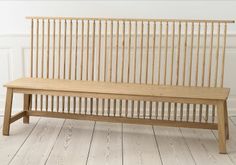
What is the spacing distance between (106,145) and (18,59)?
1.56 m

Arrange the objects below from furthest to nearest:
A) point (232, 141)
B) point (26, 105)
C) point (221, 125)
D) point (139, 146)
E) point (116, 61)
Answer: point (26, 105) → point (116, 61) → point (232, 141) → point (139, 146) → point (221, 125)

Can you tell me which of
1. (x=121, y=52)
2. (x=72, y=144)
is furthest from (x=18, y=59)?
(x=72, y=144)

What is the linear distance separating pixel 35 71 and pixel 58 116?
2.42ft

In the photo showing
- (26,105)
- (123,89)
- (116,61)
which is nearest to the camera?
(123,89)

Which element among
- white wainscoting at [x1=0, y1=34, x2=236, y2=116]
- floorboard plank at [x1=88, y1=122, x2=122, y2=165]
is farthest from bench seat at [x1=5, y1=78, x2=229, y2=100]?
white wainscoting at [x1=0, y1=34, x2=236, y2=116]

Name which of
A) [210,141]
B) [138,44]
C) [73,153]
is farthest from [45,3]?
[210,141]

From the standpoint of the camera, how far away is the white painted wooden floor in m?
3.45

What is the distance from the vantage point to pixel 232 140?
4.04 meters

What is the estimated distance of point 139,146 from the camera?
12.5 ft

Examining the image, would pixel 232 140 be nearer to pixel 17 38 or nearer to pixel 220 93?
pixel 220 93

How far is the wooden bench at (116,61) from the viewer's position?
4.16m

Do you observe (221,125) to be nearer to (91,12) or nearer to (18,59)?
(91,12)

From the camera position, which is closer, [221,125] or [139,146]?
[221,125]

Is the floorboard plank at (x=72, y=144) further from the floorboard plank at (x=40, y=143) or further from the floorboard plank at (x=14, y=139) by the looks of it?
the floorboard plank at (x=14, y=139)
